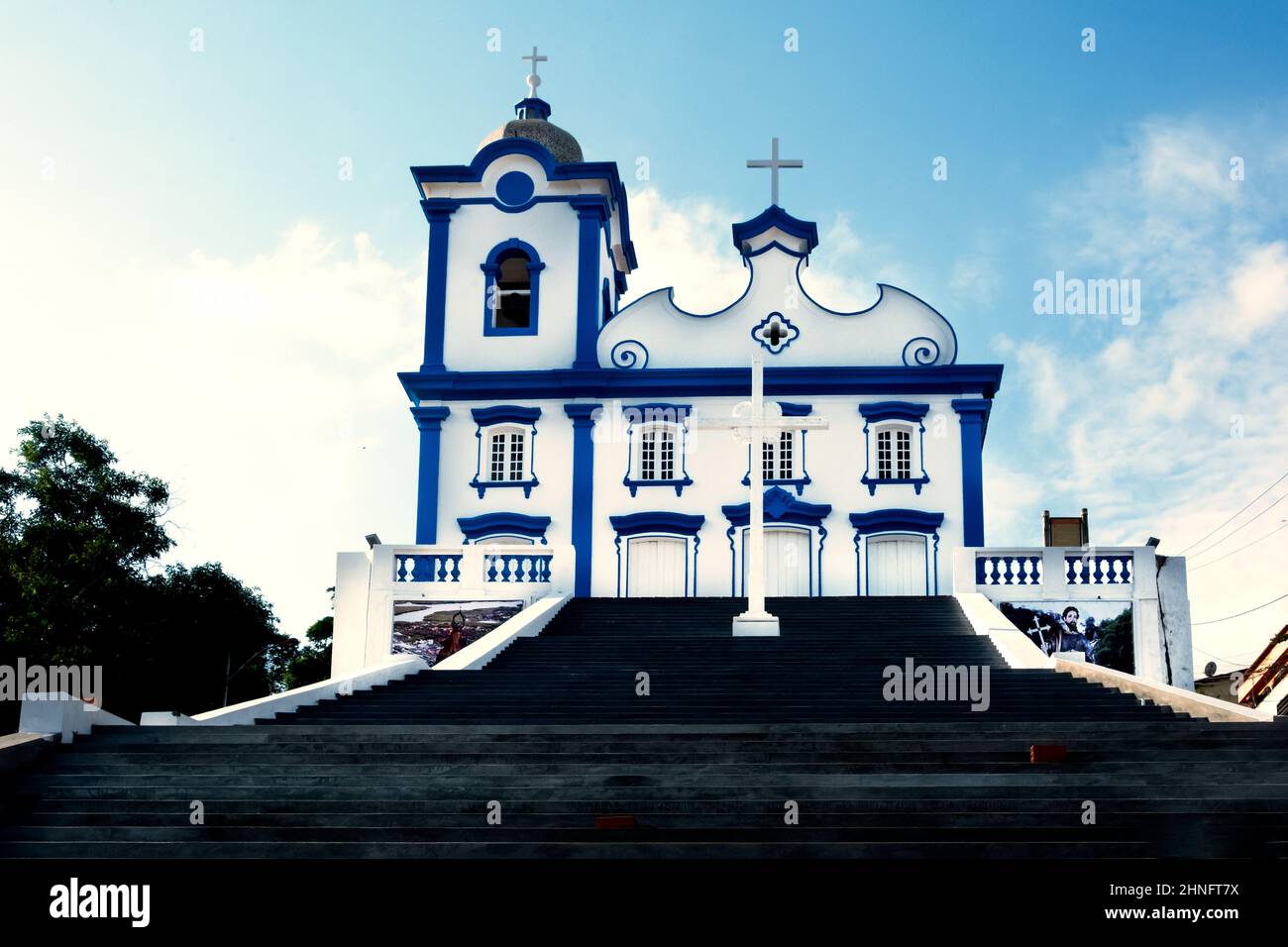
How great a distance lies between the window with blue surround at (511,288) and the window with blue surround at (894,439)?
6740 millimetres

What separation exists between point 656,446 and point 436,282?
18.5ft

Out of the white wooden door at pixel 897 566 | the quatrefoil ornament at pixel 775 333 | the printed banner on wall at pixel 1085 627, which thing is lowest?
the printed banner on wall at pixel 1085 627

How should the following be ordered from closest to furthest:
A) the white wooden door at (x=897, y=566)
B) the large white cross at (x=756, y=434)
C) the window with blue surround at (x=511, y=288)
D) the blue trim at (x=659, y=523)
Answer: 1. the large white cross at (x=756, y=434)
2. the white wooden door at (x=897, y=566)
3. the blue trim at (x=659, y=523)
4. the window with blue surround at (x=511, y=288)

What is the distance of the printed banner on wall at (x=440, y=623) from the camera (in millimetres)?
22391

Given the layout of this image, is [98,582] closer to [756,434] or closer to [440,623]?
[440,623]

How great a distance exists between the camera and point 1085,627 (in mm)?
21844

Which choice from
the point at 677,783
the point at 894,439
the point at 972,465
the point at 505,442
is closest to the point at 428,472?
the point at 505,442

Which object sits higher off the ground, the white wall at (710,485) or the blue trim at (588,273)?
the blue trim at (588,273)

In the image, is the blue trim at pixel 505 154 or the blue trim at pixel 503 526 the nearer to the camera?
the blue trim at pixel 503 526

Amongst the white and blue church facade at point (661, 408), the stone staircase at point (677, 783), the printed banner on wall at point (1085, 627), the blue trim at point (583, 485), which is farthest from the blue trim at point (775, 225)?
the stone staircase at point (677, 783)

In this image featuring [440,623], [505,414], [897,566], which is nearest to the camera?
[440,623]

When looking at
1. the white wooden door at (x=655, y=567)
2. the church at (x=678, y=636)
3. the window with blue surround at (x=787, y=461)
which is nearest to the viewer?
the church at (x=678, y=636)

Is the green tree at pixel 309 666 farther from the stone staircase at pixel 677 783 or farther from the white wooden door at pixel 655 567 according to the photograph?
the stone staircase at pixel 677 783

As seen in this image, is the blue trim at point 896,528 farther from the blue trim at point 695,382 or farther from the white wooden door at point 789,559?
the blue trim at point 695,382
